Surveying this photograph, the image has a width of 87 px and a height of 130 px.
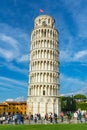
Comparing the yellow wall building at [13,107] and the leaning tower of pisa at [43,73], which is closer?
the leaning tower of pisa at [43,73]

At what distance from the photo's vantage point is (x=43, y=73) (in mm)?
76188

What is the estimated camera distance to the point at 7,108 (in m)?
122

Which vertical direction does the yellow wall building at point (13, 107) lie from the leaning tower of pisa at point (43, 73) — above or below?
below

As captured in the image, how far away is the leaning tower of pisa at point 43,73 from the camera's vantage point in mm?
75500

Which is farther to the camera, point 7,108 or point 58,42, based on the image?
point 7,108

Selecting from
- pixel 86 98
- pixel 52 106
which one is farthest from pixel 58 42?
pixel 86 98

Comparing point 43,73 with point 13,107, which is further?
point 13,107

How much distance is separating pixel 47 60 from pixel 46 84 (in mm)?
7236

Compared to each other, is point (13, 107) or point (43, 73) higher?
point (43, 73)

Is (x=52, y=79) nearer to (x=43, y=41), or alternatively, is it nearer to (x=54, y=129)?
(x=43, y=41)

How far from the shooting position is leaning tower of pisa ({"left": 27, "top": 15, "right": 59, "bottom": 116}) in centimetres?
7550

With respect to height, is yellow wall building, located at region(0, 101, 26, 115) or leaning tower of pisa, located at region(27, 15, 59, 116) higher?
leaning tower of pisa, located at region(27, 15, 59, 116)

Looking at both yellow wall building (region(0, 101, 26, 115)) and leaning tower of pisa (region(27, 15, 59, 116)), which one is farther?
yellow wall building (region(0, 101, 26, 115))

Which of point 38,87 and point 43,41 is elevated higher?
point 43,41
